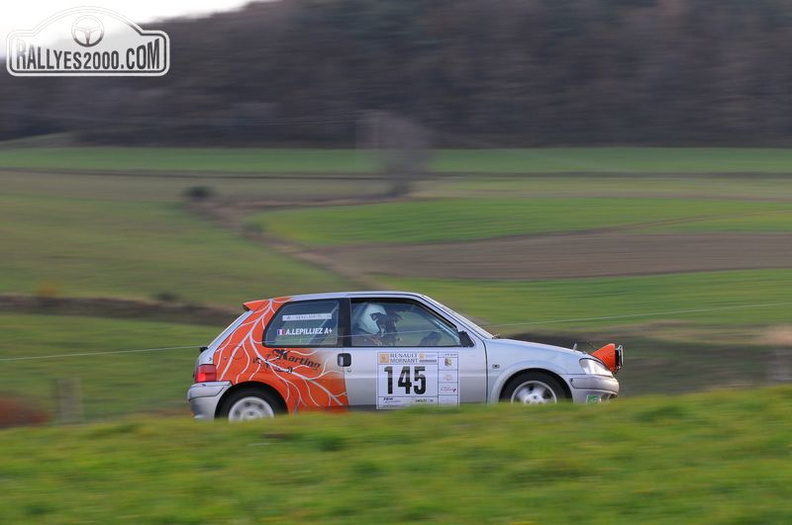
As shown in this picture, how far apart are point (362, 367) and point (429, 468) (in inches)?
131

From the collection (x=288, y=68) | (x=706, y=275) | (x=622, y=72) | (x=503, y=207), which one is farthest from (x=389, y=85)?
(x=706, y=275)

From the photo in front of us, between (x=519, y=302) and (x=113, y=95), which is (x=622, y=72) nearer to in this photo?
(x=113, y=95)

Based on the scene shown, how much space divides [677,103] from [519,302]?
178 ft

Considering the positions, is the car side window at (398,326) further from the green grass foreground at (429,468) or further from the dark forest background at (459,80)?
the dark forest background at (459,80)

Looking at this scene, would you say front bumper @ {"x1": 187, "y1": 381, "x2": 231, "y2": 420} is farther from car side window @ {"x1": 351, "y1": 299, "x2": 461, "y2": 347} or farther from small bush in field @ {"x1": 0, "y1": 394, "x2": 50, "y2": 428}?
small bush in field @ {"x1": 0, "y1": 394, "x2": 50, "y2": 428}

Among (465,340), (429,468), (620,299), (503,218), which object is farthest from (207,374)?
(503,218)

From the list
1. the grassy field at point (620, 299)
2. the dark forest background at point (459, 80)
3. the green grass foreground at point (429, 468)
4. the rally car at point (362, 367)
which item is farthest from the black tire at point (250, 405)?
the dark forest background at point (459, 80)

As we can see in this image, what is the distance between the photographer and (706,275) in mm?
24391

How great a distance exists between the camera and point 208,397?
9297 mm

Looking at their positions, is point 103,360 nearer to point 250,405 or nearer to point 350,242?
point 250,405

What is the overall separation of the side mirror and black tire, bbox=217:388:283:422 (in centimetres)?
176

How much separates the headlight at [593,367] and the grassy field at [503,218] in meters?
22.1

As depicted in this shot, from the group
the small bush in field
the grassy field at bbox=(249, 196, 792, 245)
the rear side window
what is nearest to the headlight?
the rear side window

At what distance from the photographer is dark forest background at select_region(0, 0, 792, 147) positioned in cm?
7006
